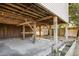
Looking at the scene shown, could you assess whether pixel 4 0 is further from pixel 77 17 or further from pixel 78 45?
pixel 78 45

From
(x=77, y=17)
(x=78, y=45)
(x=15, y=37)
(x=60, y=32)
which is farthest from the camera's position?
(x=60, y=32)

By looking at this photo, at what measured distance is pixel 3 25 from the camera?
5953 millimetres

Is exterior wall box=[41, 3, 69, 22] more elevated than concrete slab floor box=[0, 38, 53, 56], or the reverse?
exterior wall box=[41, 3, 69, 22]

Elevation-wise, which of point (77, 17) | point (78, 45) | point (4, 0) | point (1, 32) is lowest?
point (78, 45)

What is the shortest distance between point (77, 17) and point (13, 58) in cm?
267

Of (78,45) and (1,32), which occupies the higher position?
(1,32)

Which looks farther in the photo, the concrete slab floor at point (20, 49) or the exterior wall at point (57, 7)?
the exterior wall at point (57, 7)

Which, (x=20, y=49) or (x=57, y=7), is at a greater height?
(x=57, y=7)

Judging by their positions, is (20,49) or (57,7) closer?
(20,49)

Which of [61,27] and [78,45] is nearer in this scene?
[78,45]

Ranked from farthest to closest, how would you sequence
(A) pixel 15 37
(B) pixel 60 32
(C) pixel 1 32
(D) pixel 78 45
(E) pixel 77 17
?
(B) pixel 60 32, (A) pixel 15 37, (D) pixel 78 45, (C) pixel 1 32, (E) pixel 77 17

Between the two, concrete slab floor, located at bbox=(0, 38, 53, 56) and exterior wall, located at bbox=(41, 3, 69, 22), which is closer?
concrete slab floor, located at bbox=(0, 38, 53, 56)

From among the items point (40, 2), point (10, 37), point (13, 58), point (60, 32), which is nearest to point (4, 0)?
point (40, 2)

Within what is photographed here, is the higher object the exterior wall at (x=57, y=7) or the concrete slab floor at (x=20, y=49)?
the exterior wall at (x=57, y=7)
